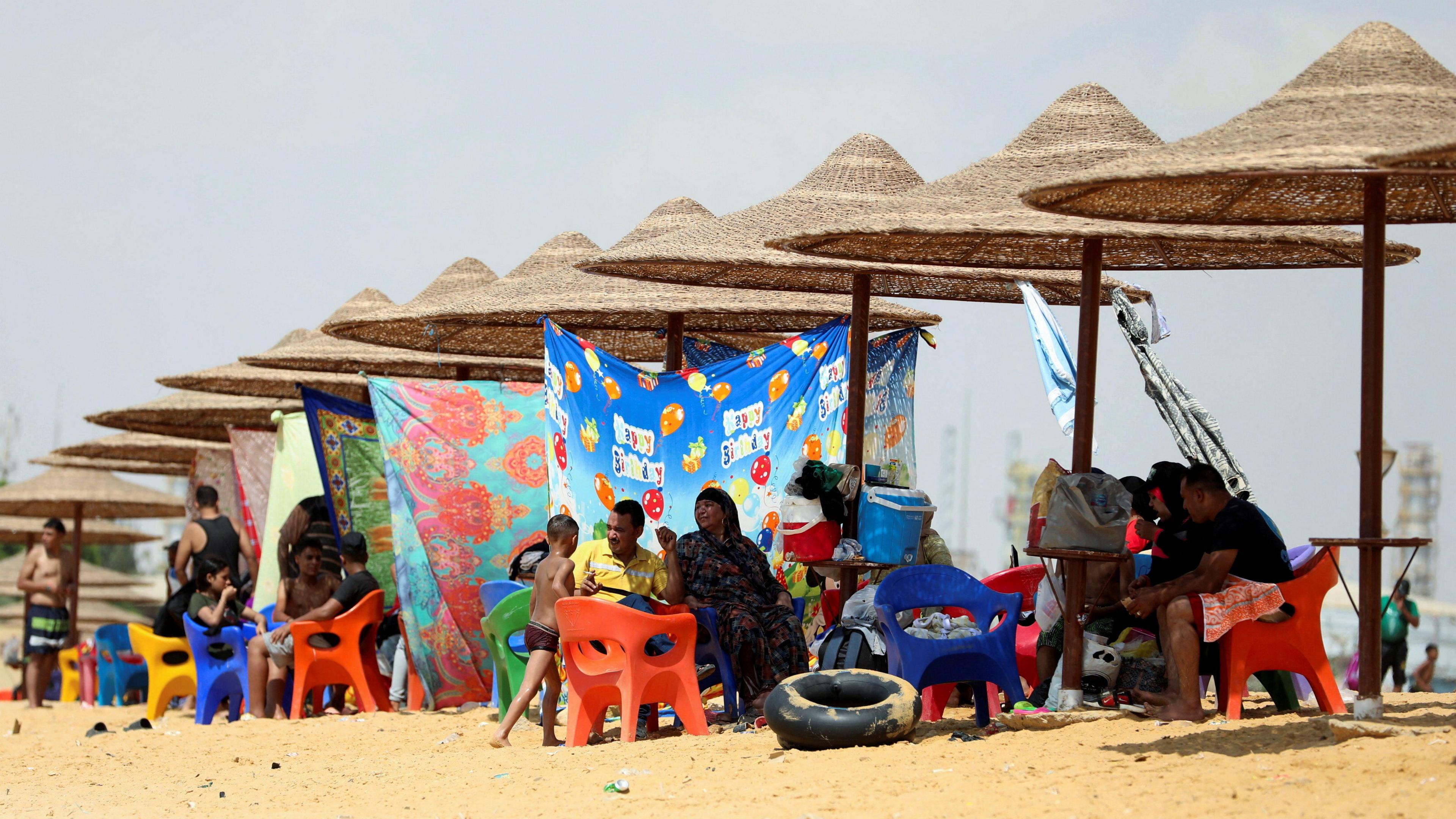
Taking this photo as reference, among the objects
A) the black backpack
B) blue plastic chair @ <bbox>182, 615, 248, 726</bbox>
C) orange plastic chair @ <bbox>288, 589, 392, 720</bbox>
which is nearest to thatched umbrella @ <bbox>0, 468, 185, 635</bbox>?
blue plastic chair @ <bbox>182, 615, 248, 726</bbox>

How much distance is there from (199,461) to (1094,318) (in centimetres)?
1222

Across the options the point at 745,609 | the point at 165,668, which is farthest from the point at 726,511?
the point at 165,668

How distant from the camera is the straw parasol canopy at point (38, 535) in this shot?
21.6m

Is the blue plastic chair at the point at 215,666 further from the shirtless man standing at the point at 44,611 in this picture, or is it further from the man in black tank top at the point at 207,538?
the shirtless man standing at the point at 44,611

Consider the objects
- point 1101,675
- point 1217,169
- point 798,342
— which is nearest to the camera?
point 1217,169

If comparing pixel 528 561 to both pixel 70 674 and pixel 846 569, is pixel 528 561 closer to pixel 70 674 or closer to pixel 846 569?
pixel 846 569

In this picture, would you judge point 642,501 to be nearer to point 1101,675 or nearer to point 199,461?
point 1101,675

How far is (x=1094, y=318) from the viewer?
6895mm

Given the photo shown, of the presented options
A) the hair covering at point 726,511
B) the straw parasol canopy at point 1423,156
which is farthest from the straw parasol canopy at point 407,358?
the straw parasol canopy at point 1423,156

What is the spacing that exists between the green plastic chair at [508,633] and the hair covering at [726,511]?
117cm

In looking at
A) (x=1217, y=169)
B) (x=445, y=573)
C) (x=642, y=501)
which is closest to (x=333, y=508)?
(x=445, y=573)

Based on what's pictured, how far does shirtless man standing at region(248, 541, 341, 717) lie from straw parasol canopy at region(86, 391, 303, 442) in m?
4.68

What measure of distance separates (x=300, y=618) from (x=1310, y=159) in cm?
699

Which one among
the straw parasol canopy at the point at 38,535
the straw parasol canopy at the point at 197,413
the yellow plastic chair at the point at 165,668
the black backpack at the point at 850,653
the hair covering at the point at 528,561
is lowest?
the yellow plastic chair at the point at 165,668
